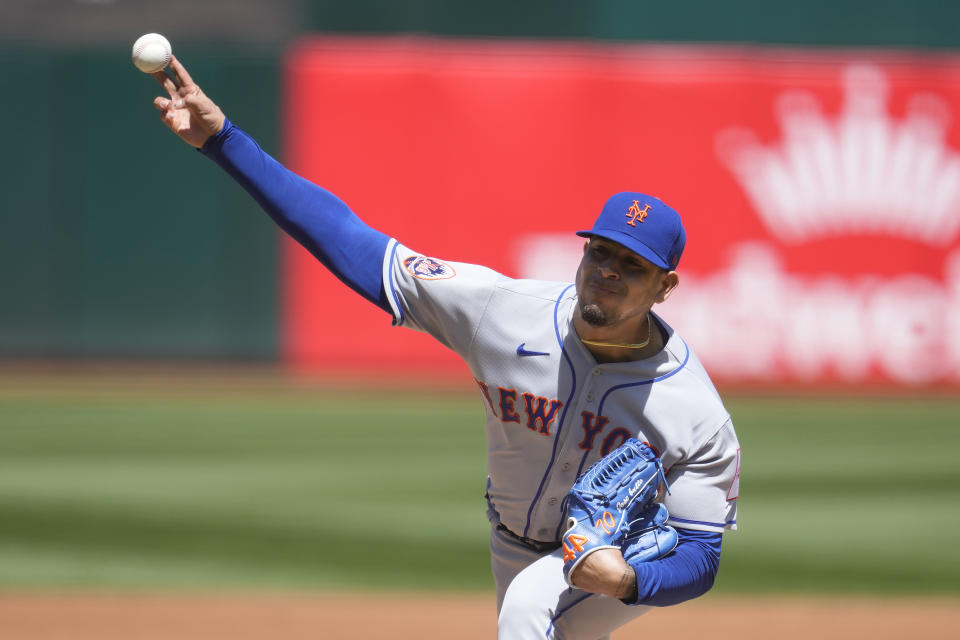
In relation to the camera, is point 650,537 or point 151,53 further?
point 151,53

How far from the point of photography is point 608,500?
277 centimetres

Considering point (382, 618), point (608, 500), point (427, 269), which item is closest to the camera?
point (608, 500)

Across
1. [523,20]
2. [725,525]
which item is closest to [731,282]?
[523,20]

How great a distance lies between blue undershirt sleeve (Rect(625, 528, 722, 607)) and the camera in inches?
107

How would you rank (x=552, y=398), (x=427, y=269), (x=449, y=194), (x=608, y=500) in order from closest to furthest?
(x=608, y=500) < (x=552, y=398) < (x=427, y=269) < (x=449, y=194)

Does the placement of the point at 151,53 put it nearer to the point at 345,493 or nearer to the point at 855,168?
the point at 345,493

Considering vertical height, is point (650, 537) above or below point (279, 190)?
below

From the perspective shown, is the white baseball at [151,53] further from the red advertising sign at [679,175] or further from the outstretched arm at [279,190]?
the red advertising sign at [679,175]

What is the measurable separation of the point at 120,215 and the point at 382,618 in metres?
7.98

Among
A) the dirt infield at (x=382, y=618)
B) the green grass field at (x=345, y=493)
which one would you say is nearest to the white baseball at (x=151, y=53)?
the dirt infield at (x=382, y=618)

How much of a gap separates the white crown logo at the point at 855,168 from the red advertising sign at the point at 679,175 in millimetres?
17

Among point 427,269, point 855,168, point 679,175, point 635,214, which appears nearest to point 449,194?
point 679,175

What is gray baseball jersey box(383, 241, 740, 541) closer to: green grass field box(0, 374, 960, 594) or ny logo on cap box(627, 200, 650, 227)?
ny logo on cap box(627, 200, 650, 227)

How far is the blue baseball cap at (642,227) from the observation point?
297 cm
